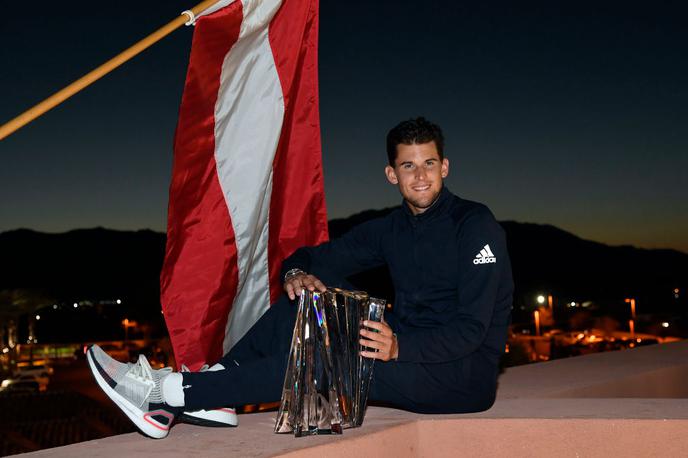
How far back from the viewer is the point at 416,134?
2701mm

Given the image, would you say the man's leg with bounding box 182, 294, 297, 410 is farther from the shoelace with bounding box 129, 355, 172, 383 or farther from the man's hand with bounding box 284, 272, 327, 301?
the man's hand with bounding box 284, 272, 327, 301

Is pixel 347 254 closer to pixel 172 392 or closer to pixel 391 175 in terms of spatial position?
pixel 391 175

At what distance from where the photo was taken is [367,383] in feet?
8.08

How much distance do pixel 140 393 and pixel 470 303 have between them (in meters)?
1.07

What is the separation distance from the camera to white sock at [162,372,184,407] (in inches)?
92.9

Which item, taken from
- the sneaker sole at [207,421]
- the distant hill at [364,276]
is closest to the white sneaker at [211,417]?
the sneaker sole at [207,421]

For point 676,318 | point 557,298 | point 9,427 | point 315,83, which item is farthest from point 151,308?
point 557,298

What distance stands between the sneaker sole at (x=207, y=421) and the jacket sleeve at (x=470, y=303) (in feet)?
1.95

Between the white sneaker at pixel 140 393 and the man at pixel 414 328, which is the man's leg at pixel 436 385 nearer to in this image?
the man at pixel 414 328

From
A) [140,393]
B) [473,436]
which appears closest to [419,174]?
[473,436]

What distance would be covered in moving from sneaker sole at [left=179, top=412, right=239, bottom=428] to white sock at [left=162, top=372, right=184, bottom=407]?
8 cm

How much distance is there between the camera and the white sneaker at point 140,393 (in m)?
2.34

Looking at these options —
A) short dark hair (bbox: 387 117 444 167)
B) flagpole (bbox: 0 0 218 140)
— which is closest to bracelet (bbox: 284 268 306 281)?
short dark hair (bbox: 387 117 444 167)

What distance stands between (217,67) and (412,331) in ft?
4.70
